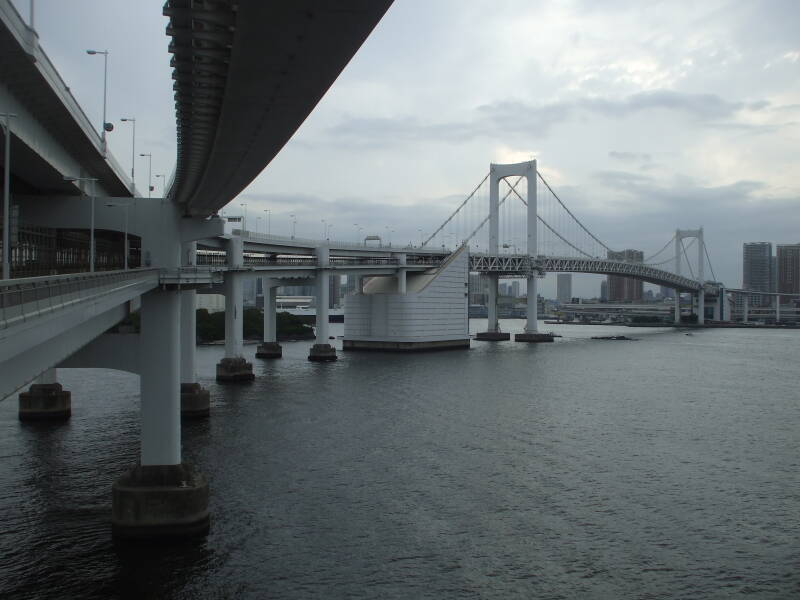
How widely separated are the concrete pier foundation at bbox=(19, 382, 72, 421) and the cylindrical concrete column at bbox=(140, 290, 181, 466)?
997cm

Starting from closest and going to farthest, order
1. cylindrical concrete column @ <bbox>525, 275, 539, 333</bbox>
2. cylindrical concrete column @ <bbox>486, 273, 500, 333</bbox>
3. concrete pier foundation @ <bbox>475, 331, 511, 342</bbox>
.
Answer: concrete pier foundation @ <bbox>475, 331, 511, 342</bbox>, cylindrical concrete column @ <bbox>525, 275, 539, 333</bbox>, cylindrical concrete column @ <bbox>486, 273, 500, 333</bbox>

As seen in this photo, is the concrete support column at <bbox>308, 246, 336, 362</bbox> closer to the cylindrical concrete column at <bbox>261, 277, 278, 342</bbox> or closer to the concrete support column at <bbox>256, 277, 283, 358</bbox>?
the concrete support column at <bbox>256, 277, 283, 358</bbox>

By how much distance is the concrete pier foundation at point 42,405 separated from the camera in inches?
814

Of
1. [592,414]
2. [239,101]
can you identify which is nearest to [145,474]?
[239,101]

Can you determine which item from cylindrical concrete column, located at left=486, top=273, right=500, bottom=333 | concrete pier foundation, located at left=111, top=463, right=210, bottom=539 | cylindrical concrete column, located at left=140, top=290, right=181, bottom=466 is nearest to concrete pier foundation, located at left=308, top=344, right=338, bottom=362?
cylindrical concrete column, located at left=486, top=273, right=500, bottom=333

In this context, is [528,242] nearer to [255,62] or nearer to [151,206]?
[151,206]

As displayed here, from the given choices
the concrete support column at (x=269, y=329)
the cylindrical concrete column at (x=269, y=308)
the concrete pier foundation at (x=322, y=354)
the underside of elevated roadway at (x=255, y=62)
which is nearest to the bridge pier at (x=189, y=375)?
the underside of elevated roadway at (x=255, y=62)

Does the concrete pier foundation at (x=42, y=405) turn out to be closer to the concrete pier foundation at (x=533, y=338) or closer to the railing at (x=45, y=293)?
the railing at (x=45, y=293)

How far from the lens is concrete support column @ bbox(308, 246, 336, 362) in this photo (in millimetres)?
42550

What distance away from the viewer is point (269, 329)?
155ft

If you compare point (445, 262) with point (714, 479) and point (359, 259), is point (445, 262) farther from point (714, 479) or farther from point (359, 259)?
point (714, 479)

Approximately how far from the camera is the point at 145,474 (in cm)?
1196

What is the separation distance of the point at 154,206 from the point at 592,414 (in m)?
15.9

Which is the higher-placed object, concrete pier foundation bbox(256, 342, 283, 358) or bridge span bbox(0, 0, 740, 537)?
bridge span bbox(0, 0, 740, 537)
